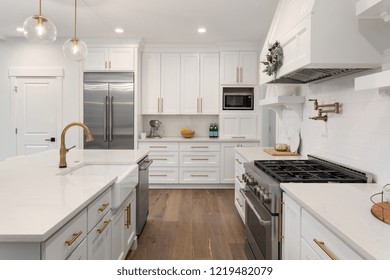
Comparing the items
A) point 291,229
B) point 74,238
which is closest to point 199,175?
point 291,229

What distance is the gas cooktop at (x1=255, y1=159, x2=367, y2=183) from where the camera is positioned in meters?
2.00

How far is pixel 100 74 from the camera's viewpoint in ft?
18.1

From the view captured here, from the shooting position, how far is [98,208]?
1.77m

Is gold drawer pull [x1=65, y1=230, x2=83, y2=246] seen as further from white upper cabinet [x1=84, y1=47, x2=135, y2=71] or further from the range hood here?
white upper cabinet [x1=84, y1=47, x2=135, y2=71]

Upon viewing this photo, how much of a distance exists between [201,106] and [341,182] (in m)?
4.03

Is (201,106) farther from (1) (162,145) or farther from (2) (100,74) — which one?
(2) (100,74)

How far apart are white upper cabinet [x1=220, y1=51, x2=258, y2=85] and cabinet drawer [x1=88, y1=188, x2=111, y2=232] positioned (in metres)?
4.16

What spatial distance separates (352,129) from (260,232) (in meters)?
0.99

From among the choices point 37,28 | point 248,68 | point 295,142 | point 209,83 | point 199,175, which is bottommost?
point 199,175

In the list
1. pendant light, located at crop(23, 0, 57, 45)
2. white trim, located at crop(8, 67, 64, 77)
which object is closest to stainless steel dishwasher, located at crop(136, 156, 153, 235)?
pendant light, located at crop(23, 0, 57, 45)

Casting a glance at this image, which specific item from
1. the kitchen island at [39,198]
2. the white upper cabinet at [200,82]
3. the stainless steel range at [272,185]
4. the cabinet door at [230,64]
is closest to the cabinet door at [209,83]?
the white upper cabinet at [200,82]

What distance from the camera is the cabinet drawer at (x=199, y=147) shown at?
219 inches

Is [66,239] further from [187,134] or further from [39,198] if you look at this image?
[187,134]
